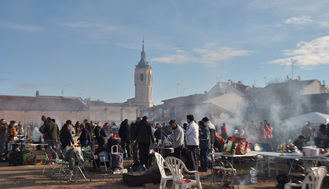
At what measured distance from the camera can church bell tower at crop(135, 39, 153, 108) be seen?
89.5 meters

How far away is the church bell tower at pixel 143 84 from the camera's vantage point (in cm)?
8948

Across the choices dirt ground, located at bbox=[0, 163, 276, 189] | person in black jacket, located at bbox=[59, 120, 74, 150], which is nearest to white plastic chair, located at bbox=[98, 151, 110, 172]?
dirt ground, located at bbox=[0, 163, 276, 189]

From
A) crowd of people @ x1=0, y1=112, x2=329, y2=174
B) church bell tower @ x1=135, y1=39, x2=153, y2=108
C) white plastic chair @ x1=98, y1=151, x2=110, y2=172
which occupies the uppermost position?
church bell tower @ x1=135, y1=39, x2=153, y2=108

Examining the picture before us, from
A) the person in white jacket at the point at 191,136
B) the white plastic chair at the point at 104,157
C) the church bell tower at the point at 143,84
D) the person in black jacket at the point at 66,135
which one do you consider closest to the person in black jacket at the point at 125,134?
the white plastic chair at the point at 104,157

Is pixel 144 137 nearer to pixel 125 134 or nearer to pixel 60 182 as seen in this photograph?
pixel 60 182

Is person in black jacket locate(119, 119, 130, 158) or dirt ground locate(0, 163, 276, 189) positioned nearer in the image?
dirt ground locate(0, 163, 276, 189)

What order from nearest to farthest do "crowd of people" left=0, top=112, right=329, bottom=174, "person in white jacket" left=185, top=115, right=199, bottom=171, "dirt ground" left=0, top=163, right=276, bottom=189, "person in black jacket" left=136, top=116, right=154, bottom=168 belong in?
"dirt ground" left=0, top=163, right=276, bottom=189 < "person in white jacket" left=185, top=115, right=199, bottom=171 < "crowd of people" left=0, top=112, right=329, bottom=174 < "person in black jacket" left=136, top=116, right=154, bottom=168

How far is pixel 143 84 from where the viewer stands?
89688 millimetres

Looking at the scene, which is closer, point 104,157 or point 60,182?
point 60,182

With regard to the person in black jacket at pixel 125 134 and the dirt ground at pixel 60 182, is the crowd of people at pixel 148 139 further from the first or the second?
the dirt ground at pixel 60 182

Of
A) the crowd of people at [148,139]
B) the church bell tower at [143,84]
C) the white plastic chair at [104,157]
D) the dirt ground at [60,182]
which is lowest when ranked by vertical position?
the dirt ground at [60,182]

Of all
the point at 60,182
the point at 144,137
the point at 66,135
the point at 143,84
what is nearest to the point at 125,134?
the point at 66,135

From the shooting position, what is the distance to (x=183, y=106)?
46.7 meters

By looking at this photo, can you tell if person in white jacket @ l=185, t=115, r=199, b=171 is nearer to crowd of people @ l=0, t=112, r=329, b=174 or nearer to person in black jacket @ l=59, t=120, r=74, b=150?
crowd of people @ l=0, t=112, r=329, b=174
